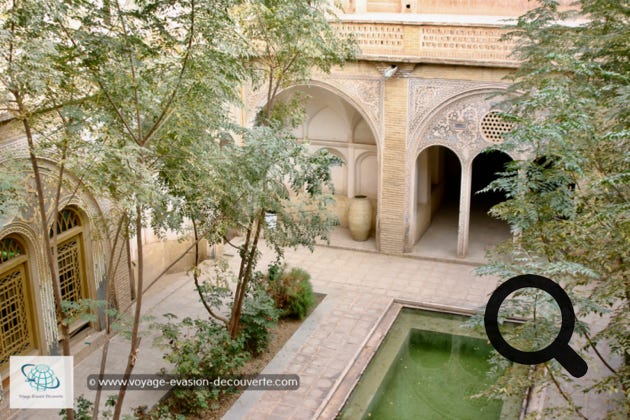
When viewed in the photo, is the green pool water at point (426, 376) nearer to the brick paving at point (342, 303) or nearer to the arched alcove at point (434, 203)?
the brick paving at point (342, 303)

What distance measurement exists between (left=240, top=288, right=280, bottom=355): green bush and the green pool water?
1.51m

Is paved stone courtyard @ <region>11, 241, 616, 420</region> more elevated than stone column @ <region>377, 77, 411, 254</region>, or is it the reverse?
stone column @ <region>377, 77, 411, 254</region>

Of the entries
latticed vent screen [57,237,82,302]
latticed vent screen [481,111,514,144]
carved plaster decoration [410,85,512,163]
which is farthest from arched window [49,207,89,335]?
latticed vent screen [481,111,514,144]

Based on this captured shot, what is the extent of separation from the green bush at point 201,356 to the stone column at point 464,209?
18.4 ft

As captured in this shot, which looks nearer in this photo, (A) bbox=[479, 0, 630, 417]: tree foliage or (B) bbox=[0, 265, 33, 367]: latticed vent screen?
(A) bbox=[479, 0, 630, 417]: tree foliage

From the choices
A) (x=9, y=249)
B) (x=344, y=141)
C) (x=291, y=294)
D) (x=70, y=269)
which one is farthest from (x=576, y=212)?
(x=344, y=141)

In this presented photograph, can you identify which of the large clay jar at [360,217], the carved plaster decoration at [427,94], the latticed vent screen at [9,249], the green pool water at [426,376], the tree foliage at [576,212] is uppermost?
the carved plaster decoration at [427,94]

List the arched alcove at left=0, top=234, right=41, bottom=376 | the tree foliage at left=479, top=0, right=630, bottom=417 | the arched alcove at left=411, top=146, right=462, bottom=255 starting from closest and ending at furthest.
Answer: the tree foliage at left=479, top=0, right=630, bottom=417 < the arched alcove at left=0, top=234, right=41, bottom=376 < the arched alcove at left=411, top=146, right=462, bottom=255

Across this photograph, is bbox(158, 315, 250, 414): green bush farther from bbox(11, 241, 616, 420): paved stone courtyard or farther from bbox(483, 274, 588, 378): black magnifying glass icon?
bbox(483, 274, 588, 378): black magnifying glass icon

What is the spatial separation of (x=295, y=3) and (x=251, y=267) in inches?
139

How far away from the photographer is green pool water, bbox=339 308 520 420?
8.74 meters

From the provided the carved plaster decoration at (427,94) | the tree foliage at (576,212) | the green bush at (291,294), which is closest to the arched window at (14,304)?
the green bush at (291,294)

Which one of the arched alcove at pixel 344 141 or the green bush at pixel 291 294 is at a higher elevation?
the arched alcove at pixel 344 141

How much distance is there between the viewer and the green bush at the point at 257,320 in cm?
962
